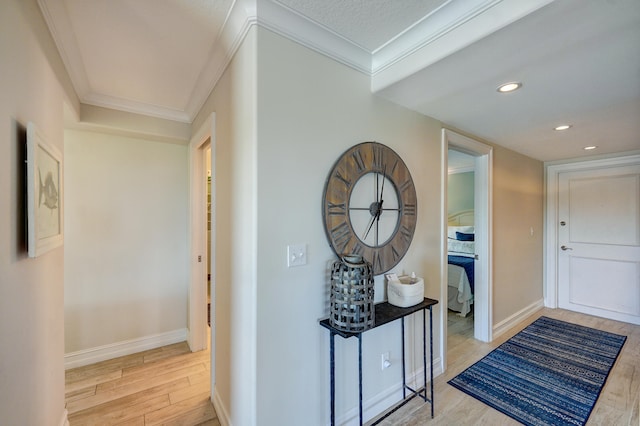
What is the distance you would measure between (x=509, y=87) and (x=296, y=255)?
175 centimetres

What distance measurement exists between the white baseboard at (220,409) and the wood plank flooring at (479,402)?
102 centimetres

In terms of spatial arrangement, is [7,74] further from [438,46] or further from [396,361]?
[396,361]

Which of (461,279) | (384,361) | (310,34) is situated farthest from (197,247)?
(461,279)

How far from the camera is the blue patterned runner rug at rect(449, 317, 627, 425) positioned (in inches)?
76.2

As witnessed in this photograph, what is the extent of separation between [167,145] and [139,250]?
A: 44.1 inches

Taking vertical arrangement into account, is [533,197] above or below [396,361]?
above

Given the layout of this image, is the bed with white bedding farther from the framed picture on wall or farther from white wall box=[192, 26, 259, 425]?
the framed picture on wall

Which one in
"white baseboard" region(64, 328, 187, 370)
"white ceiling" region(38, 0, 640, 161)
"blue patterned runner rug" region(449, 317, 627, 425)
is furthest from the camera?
"white baseboard" region(64, 328, 187, 370)

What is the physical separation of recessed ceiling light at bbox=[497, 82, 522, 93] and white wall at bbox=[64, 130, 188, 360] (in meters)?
2.91

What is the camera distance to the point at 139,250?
2.75 meters

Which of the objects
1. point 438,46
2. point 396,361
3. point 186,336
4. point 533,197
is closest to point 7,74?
point 438,46

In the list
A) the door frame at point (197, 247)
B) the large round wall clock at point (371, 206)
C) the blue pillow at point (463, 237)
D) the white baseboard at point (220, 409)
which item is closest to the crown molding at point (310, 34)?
the large round wall clock at point (371, 206)

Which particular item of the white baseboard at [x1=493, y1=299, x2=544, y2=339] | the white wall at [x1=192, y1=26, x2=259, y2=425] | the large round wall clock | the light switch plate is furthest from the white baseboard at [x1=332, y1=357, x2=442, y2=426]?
the white baseboard at [x1=493, y1=299, x2=544, y2=339]

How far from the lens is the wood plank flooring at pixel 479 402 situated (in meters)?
1.82
